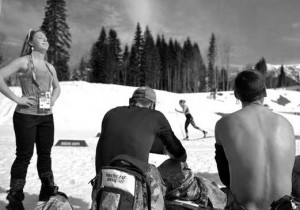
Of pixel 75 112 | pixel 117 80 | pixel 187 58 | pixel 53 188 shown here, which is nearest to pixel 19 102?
pixel 53 188

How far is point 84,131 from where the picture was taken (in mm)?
16609

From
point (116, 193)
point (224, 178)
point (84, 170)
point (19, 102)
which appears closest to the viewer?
point (116, 193)

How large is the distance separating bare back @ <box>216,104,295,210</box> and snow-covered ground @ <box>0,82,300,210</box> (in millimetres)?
2276

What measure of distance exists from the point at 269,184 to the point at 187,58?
68.5 metres

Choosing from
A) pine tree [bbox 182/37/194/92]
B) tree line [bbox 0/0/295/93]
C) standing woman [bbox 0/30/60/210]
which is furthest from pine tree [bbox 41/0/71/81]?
standing woman [bbox 0/30/60/210]

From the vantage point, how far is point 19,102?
117 inches

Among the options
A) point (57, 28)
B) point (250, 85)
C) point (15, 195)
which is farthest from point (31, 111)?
point (57, 28)

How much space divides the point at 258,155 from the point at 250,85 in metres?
0.49

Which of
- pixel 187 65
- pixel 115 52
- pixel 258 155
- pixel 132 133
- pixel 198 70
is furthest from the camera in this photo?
pixel 198 70

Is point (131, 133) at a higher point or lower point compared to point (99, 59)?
lower

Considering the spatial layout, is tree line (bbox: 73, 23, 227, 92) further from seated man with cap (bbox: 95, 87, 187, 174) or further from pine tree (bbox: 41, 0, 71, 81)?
seated man with cap (bbox: 95, 87, 187, 174)

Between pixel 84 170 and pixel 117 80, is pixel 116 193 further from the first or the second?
pixel 117 80

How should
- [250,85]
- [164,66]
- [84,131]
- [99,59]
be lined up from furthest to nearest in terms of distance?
1. [164,66]
2. [99,59]
3. [84,131]
4. [250,85]

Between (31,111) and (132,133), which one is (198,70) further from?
(132,133)
